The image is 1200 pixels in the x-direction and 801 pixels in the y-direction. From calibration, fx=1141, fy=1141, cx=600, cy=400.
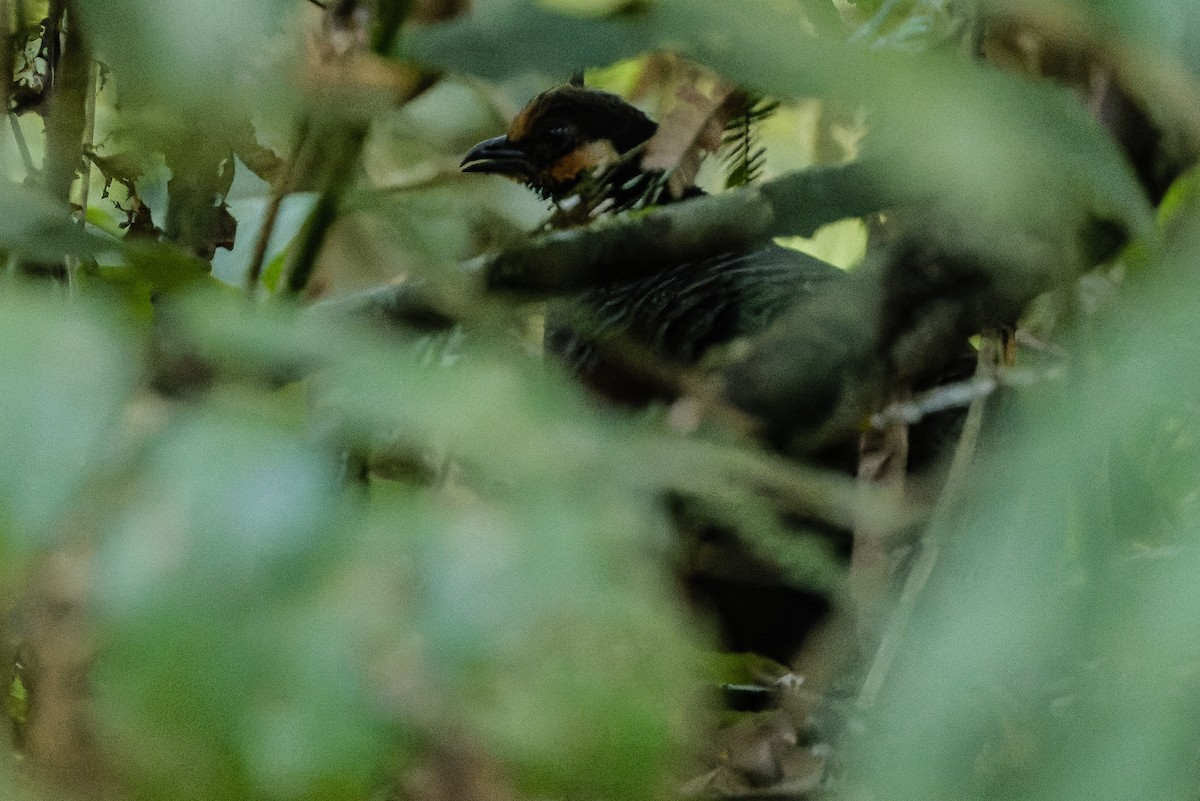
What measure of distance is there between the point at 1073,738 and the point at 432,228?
32.1 inches

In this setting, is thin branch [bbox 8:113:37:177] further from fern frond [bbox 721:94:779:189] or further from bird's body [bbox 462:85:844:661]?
fern frond [bbox 721:94:779:189]

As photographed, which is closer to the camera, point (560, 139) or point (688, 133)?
point (688, 133)

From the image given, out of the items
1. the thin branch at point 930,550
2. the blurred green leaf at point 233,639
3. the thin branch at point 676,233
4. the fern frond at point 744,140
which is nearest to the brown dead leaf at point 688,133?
the fern frond at point 744,140

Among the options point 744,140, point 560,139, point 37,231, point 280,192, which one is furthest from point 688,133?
point 560,139

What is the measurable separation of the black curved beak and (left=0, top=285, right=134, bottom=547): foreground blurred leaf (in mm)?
2125

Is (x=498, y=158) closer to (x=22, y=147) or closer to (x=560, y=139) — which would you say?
(x=560, y=139)

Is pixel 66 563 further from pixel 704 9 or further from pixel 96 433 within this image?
pixel 704 9

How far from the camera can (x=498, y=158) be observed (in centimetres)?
262

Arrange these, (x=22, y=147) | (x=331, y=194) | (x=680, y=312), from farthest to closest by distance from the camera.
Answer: (x=680, y=312), (x=22, y=147), (x=331, y=194)

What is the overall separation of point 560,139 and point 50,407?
87.6 inches

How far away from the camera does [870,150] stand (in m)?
1.01

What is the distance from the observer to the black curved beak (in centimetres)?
262

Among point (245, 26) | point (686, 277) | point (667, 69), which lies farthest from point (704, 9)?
point (686, 277)

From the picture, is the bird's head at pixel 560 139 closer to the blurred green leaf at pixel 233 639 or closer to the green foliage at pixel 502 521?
the green foliage at pixel 502 521
